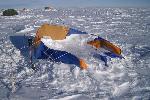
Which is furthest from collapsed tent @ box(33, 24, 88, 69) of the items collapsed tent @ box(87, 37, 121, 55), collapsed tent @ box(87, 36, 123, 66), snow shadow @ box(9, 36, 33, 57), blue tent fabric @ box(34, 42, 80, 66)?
collapsed tent @ box(87, 37, 121, 55)

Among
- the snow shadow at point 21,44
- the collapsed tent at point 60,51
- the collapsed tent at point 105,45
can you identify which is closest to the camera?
the collapsed tent at point 60,51

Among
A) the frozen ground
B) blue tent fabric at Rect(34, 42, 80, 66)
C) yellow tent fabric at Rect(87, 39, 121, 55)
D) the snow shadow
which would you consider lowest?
the frozen ground

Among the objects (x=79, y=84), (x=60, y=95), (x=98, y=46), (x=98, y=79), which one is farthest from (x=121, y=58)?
(x=60, y=95)

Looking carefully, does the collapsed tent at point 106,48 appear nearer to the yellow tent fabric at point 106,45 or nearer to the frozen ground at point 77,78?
the yellow tent fabric at point 106,45

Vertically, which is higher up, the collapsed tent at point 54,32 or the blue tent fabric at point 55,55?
the collapsed tent at point 54,32

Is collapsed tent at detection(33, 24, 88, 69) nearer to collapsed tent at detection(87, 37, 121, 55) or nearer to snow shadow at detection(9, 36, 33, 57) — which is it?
snow shadow at detection(9, 36, 33, 57)

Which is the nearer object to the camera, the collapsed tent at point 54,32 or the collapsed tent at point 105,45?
the collapsed tent at point 105,45

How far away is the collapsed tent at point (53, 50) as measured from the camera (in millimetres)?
12002

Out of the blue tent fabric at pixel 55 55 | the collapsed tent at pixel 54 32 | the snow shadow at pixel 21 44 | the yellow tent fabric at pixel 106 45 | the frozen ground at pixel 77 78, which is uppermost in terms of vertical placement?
the collapsed tent at pixel 54 32

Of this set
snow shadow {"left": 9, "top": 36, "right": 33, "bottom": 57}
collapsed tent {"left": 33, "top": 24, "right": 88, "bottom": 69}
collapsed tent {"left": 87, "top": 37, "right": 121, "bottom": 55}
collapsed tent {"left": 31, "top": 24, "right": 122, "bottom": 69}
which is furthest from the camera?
snow shadow {"left": 9, "top": 36, "right": 33, "bottom": 57}

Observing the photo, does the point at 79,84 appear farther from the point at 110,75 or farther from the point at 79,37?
the point at 79,37

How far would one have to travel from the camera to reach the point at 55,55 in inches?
505

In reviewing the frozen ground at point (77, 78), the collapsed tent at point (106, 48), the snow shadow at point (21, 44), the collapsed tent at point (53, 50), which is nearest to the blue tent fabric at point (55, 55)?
the collapsed tent at point (53, 50)

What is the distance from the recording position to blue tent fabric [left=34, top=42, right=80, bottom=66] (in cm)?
1205
